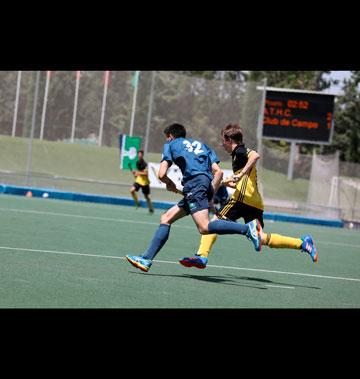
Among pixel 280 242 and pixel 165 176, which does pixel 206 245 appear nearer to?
pixel 280 242

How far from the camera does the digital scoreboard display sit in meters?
33.3

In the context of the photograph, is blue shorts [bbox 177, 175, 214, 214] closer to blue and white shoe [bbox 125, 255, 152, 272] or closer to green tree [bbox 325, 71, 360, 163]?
blue and white shoe [bbox 125, 255, 152, 272]

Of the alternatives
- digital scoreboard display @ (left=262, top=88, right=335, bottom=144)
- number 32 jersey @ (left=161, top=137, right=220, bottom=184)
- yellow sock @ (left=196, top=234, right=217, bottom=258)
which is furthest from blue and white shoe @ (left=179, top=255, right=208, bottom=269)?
digital scoreboard display @ (left=262, top=88, right=335, bottom=144)

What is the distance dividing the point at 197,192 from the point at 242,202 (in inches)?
43.9

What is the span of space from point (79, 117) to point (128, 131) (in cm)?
168

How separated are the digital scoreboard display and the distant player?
21.5m

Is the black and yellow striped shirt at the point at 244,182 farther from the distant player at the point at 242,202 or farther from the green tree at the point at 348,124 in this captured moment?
the green tree at the point at 348,124

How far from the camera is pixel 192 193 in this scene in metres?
10.8

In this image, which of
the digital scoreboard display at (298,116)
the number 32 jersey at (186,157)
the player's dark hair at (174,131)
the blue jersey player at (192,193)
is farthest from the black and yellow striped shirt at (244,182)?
the digital scoreboard display at (298,116)

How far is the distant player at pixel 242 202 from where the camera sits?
11.2 m

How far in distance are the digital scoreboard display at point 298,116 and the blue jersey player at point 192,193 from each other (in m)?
22.4
